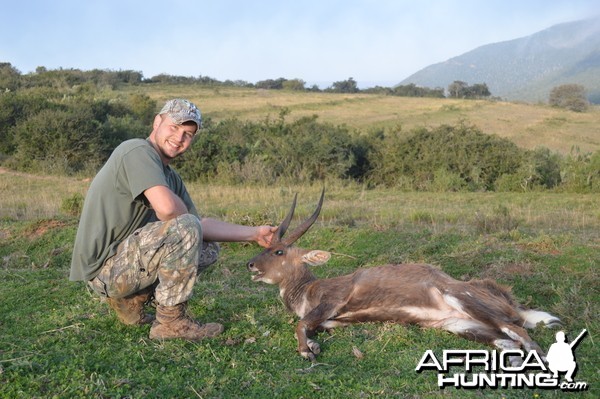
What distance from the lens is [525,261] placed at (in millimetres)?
7797

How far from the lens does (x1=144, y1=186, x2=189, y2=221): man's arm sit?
4.66 metres

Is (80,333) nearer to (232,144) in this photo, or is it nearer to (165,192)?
(165,192)

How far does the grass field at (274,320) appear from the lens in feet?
13.2

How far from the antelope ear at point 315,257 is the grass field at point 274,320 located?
1.77ft

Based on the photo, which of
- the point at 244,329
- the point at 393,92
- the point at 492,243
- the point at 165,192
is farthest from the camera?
the point at 393,92

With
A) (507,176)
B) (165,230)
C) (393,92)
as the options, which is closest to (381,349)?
(165,230)

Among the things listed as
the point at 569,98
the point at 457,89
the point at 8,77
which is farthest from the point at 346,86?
the point at 8,77

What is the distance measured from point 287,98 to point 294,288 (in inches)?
1888

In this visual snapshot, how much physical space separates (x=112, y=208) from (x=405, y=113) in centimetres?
4084

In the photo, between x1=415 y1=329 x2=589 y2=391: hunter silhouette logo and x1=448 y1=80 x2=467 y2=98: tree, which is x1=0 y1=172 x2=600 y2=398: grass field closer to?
x1=415 y1=329 x2=589 y2=391: hunter silhouette logo

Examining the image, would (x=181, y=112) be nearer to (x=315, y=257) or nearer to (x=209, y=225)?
(x=209, y=225)

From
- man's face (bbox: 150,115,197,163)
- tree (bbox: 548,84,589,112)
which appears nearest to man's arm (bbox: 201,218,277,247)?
→ man's face (bbox: 150,115,197,163)

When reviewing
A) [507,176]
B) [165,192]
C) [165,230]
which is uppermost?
[165,192]

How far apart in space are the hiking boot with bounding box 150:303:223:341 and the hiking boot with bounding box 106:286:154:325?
0.35m
